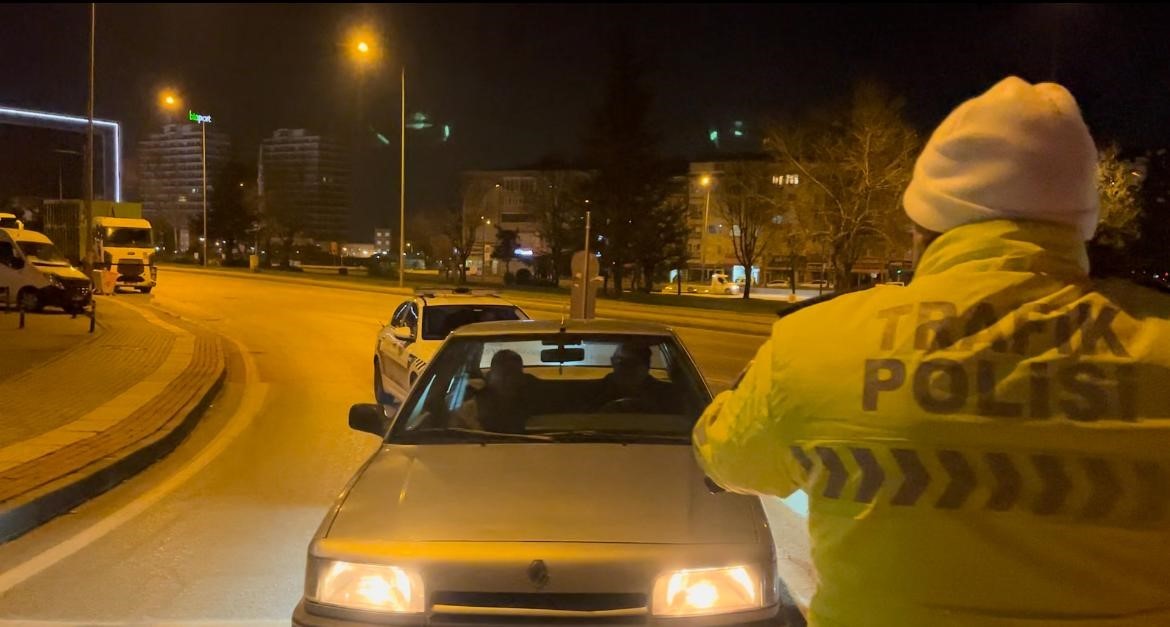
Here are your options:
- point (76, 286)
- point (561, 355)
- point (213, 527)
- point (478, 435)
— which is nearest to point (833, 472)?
point (478, 435)

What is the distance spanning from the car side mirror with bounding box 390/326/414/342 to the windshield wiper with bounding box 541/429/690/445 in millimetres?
6276

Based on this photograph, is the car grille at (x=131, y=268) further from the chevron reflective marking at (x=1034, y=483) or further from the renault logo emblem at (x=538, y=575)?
the chevron reflective marking at (x=1034, y=483)

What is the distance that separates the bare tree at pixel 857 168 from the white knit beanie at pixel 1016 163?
35063 millimetres

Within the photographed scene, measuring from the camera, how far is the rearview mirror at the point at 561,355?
17.3ft

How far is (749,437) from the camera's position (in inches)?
73.3

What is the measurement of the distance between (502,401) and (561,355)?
1.88 feet

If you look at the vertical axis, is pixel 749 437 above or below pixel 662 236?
below

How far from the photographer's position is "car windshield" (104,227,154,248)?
3497 centimetres

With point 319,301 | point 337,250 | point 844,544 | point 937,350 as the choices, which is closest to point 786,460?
point 844,544

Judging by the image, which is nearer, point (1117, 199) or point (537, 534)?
point (537, 534)

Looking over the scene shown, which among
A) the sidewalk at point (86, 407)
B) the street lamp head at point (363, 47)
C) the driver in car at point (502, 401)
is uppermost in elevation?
the street lamp head at point (363, 47)

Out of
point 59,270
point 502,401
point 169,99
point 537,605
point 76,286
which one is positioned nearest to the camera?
point 537,605

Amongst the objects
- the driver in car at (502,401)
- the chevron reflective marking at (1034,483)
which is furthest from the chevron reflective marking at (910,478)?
the driver in car at (502,401)

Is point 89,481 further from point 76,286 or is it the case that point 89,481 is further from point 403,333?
point 76,286
